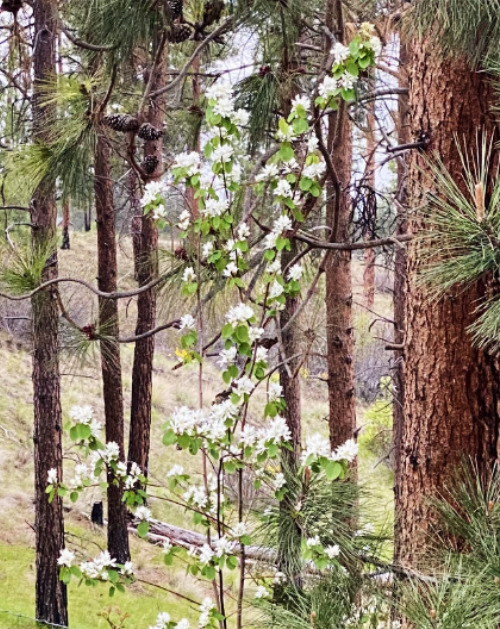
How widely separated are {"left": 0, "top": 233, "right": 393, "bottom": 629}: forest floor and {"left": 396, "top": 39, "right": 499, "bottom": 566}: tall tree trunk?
0.14m

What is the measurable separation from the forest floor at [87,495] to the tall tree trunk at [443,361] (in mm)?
137

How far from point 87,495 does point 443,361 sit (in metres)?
6.83

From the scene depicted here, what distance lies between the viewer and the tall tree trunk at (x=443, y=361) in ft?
5.85

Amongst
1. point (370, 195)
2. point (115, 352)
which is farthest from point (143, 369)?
point (370, 195)

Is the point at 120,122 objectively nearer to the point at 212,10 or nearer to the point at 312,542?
the point at 212,10

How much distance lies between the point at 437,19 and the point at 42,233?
137 inches

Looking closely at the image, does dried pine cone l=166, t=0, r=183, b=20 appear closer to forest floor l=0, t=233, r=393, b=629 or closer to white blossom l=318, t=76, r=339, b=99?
white blossom l=318, t=76, r=339, b=99

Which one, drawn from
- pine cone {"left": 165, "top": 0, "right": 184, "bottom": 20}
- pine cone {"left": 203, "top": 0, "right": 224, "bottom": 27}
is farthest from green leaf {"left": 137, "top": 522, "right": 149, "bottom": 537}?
pine cone {"left": 203, "top": 0, "right": 224, "bottom": 27}

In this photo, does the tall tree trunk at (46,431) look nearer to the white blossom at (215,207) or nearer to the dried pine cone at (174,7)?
the dried pine cone at (174,7)

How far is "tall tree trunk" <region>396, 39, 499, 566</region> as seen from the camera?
178cm

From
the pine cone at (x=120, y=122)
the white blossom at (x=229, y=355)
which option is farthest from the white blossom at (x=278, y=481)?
the pine cone at (x=120, y=122)

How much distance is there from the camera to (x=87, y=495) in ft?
26.0

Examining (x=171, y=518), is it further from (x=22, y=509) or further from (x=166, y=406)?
(x=166, y=406)

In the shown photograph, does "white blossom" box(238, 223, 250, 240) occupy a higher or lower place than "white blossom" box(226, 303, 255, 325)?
higher
